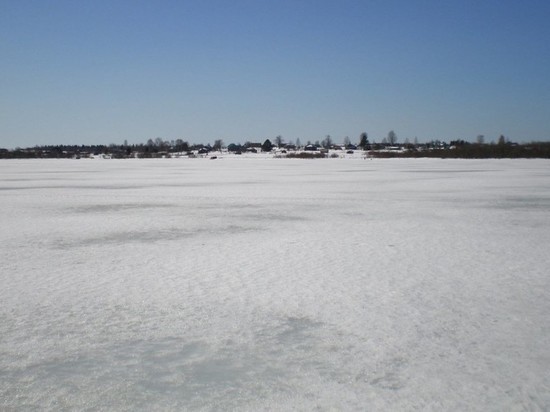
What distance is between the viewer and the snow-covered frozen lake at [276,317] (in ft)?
7.54

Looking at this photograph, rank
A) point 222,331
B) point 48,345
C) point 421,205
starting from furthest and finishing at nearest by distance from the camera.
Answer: point 421,205, point 222,331, point 48,345

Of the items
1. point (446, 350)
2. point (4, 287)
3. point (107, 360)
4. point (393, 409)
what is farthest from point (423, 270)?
point (4, 287)

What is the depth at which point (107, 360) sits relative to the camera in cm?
265

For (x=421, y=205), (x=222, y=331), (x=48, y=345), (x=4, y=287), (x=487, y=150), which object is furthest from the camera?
(x=487, y=150)

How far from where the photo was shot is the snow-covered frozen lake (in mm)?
2297

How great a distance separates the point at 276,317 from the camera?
3.37 metres

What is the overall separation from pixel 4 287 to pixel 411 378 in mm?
3555

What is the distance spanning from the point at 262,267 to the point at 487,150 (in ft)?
158

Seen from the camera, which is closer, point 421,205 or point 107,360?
point 107,360

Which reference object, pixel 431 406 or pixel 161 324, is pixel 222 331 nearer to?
pixel 161 324

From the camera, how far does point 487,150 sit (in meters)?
47.2

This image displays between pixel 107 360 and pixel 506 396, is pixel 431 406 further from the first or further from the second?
pixel 107 360

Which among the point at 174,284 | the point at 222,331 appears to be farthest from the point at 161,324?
the point at 174,284

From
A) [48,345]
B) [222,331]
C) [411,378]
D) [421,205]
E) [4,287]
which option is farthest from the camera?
[421,205]
